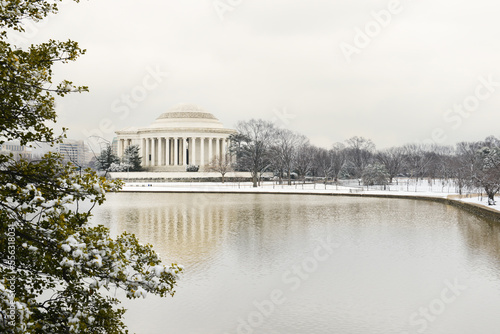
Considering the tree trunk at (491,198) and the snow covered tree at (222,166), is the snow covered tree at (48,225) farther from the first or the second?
the snow covered tree at (222,166)

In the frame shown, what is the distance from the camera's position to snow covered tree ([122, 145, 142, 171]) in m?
84.8

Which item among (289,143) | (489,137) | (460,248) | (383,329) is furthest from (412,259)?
(489,137)

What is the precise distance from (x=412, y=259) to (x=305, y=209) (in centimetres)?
1651

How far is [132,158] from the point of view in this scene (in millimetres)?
85562

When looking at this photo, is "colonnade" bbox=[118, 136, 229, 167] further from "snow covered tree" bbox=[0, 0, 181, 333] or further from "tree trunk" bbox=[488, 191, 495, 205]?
"snow covered tree" bbox=[0, 0, 181, 333]

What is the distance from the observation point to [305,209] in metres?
32.6

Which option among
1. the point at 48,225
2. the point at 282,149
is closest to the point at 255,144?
the point at 282,149

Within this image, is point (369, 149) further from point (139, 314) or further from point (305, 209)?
point (139, 314)

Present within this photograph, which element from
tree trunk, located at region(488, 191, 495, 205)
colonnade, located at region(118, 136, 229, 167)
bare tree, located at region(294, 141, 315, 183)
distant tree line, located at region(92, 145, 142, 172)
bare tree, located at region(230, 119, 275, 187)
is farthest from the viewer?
colonnade, located at region(118, 136, 229, 167)

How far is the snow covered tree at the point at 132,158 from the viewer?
278 feet

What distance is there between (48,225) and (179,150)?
91.7 metres

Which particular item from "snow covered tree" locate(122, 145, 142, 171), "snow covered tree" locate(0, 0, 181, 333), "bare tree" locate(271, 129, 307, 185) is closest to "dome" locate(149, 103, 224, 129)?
"snow covered tree" locate(122, 145, 142, 171)

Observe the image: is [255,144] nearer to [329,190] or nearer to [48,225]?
[329,190]

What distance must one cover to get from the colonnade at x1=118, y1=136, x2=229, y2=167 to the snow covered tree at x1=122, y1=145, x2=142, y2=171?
5.85 meters
